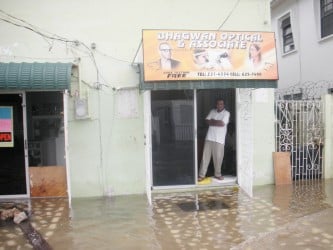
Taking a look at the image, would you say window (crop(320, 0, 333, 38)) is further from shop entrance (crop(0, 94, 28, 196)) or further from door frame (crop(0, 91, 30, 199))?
shop entrance (crop(0, 94, 28, 196))

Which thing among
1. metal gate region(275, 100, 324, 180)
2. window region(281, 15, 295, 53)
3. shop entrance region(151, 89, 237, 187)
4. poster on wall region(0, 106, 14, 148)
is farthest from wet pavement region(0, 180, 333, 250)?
window region(281, 15, 295, 53)

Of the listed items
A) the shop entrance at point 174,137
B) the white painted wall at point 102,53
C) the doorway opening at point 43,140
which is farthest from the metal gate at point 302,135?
the doorway opening at point 43,140

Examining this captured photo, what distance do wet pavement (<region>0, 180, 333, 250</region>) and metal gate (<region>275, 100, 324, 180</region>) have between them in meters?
0.81

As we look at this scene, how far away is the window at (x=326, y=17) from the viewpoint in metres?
12.1

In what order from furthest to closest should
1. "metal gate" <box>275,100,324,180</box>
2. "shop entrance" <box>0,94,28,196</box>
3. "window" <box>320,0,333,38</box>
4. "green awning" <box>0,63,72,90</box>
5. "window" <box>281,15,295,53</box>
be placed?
1. "window" <box>281,15,295,53</box>
2. "window" <box>320,0,333,38</box>
3. "metal gate" <box>275,100,324,180</box>
4. "shop entrance" <box>0,94,28,196</box>
5. "green awning" <box>0,63,72,90</box>

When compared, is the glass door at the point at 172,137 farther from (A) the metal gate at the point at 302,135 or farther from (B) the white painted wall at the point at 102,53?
(A) the metal gate at the point at 302,135

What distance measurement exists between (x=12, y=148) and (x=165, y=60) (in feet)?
12.0

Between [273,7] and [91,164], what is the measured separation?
34.4 ft

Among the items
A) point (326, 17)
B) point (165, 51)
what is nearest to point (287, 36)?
point (326, 17)

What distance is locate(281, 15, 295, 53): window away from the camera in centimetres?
1465

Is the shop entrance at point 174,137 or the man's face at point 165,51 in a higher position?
the man's face at point 165,51

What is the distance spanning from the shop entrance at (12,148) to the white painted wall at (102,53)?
909 millimetres

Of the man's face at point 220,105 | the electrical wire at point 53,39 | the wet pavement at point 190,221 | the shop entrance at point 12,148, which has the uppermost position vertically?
the electrical wire at point 53,39

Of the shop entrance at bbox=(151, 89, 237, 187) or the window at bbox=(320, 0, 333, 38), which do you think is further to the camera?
the window at bbox=(320, 0, 333, 38)
